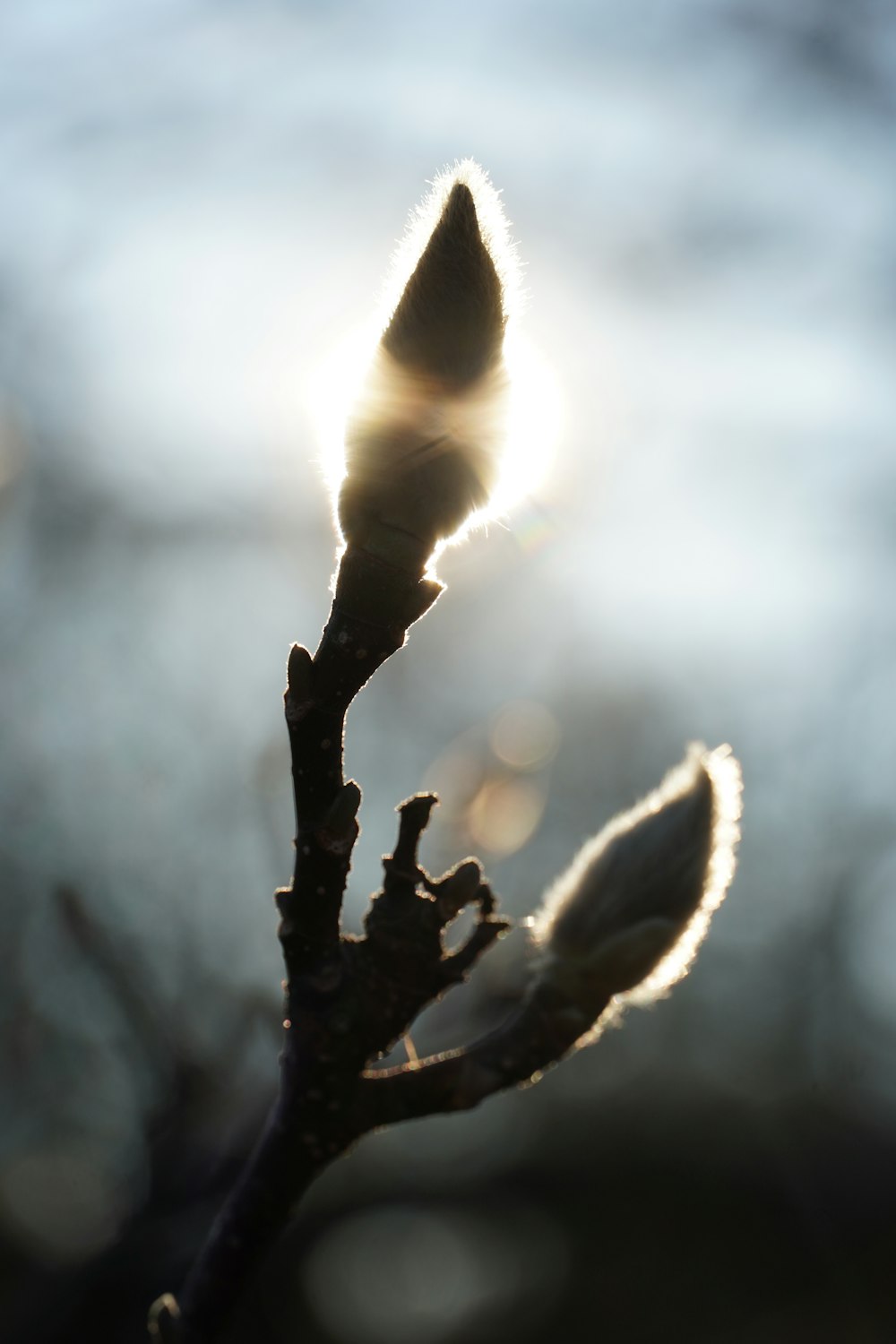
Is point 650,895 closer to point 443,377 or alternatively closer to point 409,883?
point 409,883

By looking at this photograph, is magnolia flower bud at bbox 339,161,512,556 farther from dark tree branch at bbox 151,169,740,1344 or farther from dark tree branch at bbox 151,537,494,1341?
dark tree branch at bbox 151,537,494,1341

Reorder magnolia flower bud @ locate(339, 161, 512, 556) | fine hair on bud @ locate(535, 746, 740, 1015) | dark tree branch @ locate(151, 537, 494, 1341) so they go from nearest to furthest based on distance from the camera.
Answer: magnolia flower bud @ locate(339, 161, 512, 556)
dark tree branch @ locate(151, 537, 494, 1341)
fine hair on bud @ locate(535, 746, 740, 1015)

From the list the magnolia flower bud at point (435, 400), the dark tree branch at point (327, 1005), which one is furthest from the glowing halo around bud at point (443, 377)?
the dark tree branch at point (327, 1005)

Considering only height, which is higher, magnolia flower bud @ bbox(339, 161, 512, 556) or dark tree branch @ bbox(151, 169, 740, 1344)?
magnolia flower bud @ bbox(339, 161, 512, 556)

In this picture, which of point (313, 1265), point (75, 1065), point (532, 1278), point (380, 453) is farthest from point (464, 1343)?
point (380, 453)

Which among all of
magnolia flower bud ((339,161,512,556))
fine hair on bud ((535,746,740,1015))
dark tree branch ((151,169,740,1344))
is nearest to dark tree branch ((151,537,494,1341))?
dark tree branch ((151,169,740,1344))

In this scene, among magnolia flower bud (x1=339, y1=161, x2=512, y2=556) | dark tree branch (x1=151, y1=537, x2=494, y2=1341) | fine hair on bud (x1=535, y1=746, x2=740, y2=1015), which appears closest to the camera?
magnolia flower bud (x1=339, y1=161, x2=512, y2=556)

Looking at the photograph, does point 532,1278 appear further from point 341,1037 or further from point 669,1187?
point 341,1037
